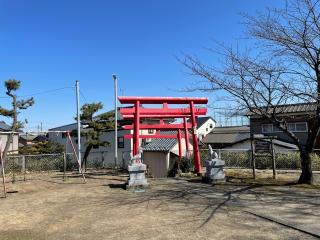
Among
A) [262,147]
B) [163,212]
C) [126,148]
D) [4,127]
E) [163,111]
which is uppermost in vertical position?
[4,127]

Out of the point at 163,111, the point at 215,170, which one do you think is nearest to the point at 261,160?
the point at 163,111

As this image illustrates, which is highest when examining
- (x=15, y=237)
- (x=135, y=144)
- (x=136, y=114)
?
(x=136, y=114)

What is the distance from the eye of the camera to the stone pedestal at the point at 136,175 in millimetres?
12219

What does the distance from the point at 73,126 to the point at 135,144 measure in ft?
93.8

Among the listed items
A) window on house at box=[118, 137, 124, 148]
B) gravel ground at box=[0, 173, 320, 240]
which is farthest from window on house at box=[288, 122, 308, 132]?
gravel ground at box=[0, 173, 320, 240]

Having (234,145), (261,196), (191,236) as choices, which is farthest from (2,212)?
(234,145)

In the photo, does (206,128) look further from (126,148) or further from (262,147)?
(262,147)

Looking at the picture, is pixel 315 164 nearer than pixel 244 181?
No

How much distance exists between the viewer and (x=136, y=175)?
12.3 meters

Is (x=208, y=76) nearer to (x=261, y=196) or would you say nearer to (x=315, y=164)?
(x=261, y=196)

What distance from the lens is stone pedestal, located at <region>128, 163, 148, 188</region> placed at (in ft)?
40.1

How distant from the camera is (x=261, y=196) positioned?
10.2 meters

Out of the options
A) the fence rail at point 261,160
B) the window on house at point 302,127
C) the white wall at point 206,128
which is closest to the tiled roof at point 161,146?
the fence rail at point 261,160

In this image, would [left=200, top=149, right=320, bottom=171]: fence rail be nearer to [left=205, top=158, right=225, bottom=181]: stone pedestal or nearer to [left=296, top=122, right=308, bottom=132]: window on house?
[left=205, top=158, right=225, bottom=181]: stone pedestal
